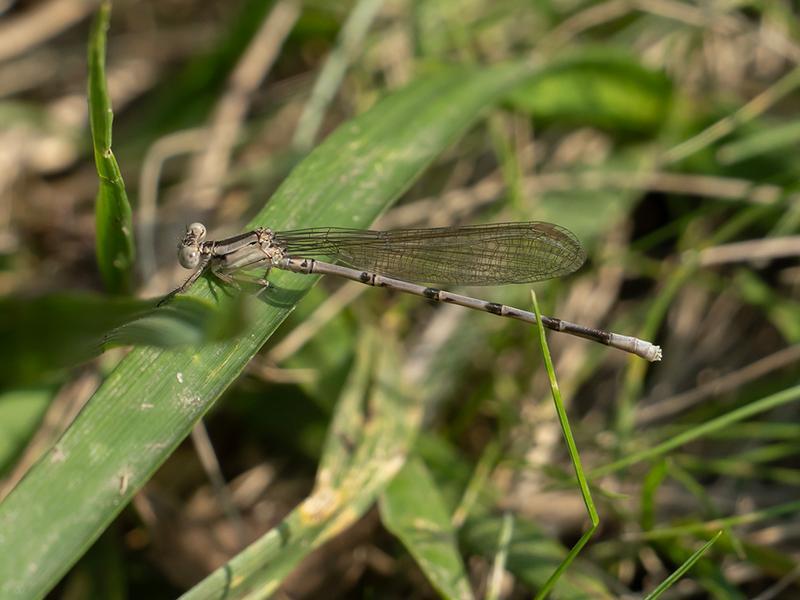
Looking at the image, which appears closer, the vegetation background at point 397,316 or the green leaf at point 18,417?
the vegetation background at point 397,316

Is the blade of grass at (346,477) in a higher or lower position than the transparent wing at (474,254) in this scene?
lower

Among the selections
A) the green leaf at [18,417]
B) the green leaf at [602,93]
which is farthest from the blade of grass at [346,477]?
the green leaf at [602,93]

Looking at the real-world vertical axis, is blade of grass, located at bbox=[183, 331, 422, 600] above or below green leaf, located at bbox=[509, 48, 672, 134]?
below

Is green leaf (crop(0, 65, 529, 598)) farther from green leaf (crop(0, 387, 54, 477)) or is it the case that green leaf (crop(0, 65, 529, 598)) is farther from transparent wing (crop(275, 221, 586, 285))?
green leaf (crop(0, 387, 54, 477))

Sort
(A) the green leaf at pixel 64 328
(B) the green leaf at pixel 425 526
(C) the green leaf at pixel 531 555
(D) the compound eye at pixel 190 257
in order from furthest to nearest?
(D) the compound eye at pixel 190 257, (C) the green leaf at pixel 531 555, (B) the green leaf at pixel 425 526, (A) the green leaf at pixel 64 328

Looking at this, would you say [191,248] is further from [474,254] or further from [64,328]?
[64,328]

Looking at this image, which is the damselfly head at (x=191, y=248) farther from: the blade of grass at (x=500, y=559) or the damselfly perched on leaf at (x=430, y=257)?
the blade of grass at (x=500, y=559)

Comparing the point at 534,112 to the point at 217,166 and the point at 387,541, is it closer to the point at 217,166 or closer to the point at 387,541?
the point at 217,166

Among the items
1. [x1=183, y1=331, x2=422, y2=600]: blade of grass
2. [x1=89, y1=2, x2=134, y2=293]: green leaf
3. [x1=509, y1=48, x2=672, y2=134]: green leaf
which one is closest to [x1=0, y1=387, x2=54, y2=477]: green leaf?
[x1=89, y1=2, x2=134, y2=293]: green leaf
